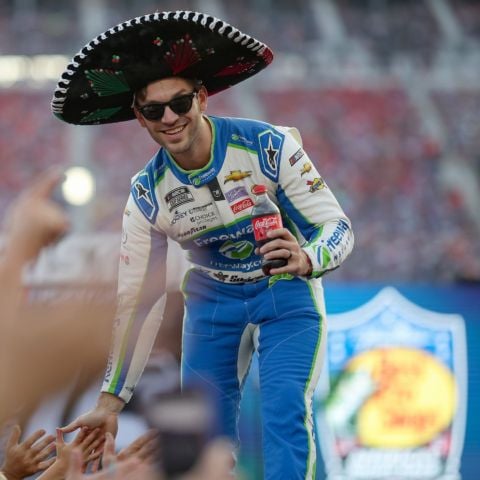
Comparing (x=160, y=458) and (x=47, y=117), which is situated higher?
→ (x=47, y=117)

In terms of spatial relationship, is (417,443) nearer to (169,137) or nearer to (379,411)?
(379,411)

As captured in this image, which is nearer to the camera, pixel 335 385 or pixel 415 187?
pixel 335 385

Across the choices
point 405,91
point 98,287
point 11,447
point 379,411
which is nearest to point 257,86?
point 405,91

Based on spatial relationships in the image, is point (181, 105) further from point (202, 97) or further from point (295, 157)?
point (295, 157)

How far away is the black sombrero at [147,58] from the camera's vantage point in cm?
397

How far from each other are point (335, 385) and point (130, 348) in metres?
1.83

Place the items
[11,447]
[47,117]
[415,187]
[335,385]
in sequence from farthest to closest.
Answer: [47,117] < [415,187] < [335,385] < [11,447]

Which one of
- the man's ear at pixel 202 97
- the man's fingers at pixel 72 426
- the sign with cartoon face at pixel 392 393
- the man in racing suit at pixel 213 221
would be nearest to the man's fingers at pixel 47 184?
the man in racing suit at pixel 213 221

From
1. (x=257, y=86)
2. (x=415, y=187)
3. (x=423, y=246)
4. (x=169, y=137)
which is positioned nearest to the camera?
(x=169, y=137)

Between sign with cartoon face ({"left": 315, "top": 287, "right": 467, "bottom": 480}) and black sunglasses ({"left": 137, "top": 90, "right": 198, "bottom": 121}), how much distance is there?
2269 millimetres

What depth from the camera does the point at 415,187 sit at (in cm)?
2261

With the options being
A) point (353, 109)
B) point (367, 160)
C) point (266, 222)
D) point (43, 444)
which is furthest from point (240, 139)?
point (353, 109)

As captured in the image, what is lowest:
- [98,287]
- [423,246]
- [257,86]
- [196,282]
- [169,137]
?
[423,246]

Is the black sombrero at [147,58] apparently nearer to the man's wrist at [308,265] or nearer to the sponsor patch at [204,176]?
the sponsor patch at [204,176]
